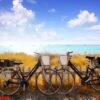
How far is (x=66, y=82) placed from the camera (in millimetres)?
14000

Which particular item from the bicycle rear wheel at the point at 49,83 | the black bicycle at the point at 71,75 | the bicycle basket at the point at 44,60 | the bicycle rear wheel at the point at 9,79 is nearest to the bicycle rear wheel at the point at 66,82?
the black bicycle at the point at 71,75

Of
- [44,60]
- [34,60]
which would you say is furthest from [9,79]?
[34,60]

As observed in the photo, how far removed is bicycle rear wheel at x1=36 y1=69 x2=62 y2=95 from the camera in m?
12.8

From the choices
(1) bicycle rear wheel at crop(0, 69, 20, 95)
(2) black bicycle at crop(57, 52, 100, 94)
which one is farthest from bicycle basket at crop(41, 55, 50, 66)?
(1) bicycle rear wheel at crop(0, 69, 20, 95)

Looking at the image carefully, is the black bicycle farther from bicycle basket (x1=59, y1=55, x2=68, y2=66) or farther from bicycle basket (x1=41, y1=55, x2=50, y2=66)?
bicycle basket (x1=41, y1=55, x2=50, y2=66)

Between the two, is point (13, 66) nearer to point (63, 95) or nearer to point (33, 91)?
point (33, 91)

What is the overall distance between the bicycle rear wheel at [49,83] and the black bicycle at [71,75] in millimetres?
242

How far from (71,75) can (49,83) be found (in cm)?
102

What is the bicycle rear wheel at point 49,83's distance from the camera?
42.0 feet

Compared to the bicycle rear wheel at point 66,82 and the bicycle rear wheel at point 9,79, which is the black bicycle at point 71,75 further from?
the bicycle rear wheel at point 9,79

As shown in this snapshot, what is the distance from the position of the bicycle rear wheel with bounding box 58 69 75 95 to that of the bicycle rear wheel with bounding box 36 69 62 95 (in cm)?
22

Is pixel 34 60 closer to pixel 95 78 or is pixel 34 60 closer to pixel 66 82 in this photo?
pixel 66 82

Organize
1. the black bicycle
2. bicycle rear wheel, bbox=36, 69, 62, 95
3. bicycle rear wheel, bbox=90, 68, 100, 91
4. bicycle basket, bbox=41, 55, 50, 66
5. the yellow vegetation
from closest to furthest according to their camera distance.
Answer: bicycle rear wheel, bbox=36, 69, 62, 95, bicycle basket, bbox=41, 55, 50, 66, the black bicycle, bicycle rear wheel, bbox=90, 68, 100, 91, the yellow vegetation

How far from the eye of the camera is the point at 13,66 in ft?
44.8
